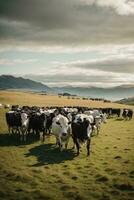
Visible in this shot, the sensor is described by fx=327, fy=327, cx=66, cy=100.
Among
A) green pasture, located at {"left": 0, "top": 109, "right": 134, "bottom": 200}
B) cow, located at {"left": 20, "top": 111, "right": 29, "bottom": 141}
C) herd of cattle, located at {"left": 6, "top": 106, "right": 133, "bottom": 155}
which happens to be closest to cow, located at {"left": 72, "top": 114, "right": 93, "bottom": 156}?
herd of cattle, located at {"left": 6, "top": 106, "right": 133, "bottom": 155}

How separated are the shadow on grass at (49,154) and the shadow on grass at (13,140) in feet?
7.33

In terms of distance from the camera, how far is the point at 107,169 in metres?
16.8

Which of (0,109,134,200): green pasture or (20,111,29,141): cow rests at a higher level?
(20,111,29,141): cow

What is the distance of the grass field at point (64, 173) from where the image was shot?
1292cm

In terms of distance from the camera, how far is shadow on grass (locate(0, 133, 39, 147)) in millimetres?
24656

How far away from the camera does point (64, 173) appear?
1593cm

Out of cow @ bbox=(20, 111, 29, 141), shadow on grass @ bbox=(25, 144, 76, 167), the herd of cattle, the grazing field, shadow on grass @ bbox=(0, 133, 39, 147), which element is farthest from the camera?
the grazing field

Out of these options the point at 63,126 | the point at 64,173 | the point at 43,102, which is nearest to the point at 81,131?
the point at 63,126

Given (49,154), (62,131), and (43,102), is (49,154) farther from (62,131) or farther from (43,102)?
(43,102)

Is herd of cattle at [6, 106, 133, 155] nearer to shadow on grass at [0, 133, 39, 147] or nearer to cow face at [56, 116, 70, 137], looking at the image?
cow face at [56, 116, 70, 137]

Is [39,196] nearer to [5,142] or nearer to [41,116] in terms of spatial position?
[5,142]

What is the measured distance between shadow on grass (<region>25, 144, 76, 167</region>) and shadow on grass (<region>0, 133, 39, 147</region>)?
2.23 metres

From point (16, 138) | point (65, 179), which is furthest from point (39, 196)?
point (16, 138)

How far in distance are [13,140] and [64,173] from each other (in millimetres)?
10906
